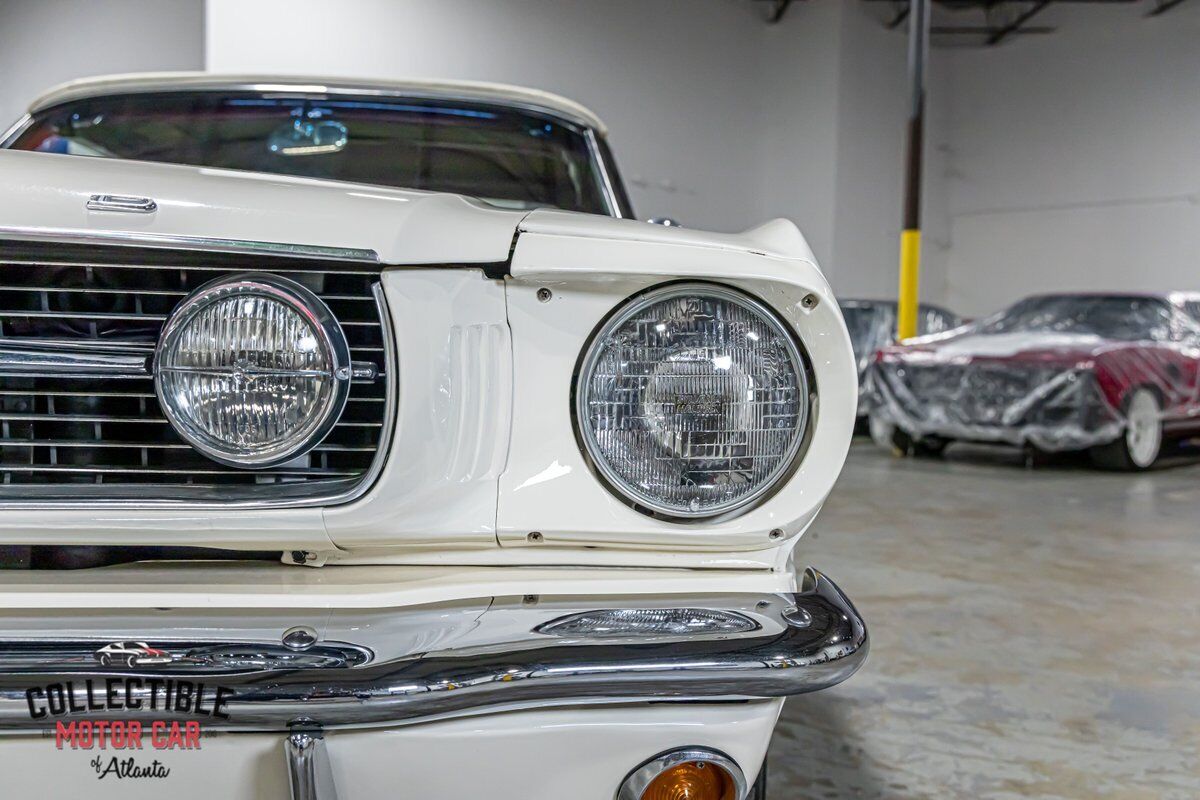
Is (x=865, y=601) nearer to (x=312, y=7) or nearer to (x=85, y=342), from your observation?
(x=85, y=342)

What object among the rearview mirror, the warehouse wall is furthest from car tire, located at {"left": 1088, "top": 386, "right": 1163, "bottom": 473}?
the warehouse wall

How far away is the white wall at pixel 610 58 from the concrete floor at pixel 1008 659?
6441 mm

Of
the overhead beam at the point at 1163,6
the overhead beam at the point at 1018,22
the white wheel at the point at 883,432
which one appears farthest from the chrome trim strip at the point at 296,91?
the overhead beam at the point at 1163,6

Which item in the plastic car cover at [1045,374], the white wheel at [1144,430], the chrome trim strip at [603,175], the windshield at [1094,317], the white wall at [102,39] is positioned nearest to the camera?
the chrome trim strip at [603,175]

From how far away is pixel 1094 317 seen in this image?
6496mm

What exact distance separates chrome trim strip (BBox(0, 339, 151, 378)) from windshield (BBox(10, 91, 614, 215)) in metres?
1.05

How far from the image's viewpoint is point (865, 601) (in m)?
2.84

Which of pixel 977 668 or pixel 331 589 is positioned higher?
pixel 331 589

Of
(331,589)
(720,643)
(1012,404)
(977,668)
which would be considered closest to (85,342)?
(331,589)

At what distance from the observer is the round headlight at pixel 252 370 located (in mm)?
984

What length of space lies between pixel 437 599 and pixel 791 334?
0.45m

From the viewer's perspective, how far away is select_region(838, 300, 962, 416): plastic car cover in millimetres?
7902

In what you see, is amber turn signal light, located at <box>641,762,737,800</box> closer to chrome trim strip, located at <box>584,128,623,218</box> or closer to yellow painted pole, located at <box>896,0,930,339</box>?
chrome trim strip, located at <box>584,128,623,218</box>

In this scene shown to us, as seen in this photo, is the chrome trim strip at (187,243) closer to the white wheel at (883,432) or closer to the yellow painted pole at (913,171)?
the white wheel at (883,432)
